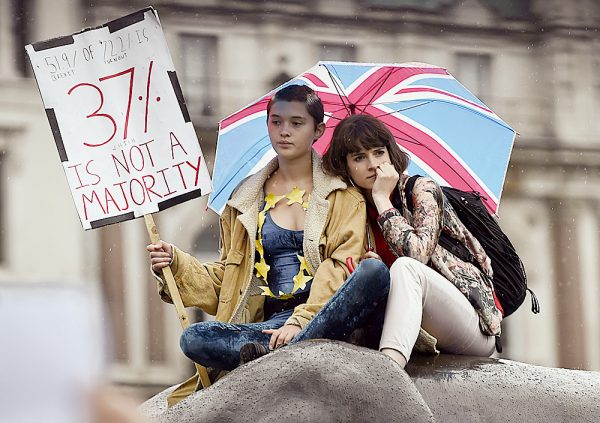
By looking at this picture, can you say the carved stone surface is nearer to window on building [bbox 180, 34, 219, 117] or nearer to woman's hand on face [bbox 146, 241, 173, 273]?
woman's hand on face [bbox 146, 241, 173, 273]

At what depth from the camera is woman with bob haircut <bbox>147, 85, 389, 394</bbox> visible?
3.98 m

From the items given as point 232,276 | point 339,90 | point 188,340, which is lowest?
point 188,340

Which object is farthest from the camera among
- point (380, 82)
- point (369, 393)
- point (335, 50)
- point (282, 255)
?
point (335, 50)

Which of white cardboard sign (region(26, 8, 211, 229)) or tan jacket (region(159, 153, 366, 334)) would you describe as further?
white cardboard sign (region(26, 8, 211, 229))

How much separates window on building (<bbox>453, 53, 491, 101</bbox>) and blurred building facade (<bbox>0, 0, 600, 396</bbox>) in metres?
0.03

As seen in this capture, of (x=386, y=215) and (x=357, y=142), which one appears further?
(x=357, y=142)

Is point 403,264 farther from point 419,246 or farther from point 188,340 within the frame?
point 188,340

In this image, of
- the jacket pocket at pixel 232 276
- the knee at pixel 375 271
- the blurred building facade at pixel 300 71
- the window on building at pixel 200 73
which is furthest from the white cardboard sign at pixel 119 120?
the window on building at pixel 200 73

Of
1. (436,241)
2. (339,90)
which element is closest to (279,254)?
(436,241)

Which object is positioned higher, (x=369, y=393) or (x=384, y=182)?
(x=384, y=182)

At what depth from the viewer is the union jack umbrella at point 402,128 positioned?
5438 mm

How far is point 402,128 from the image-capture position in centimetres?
554

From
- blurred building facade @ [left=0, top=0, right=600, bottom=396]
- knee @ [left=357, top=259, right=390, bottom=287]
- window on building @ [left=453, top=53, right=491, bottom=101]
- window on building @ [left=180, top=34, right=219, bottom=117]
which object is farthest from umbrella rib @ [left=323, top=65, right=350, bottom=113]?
window on building @ [left=453, top=53, right=491, bottom=101]

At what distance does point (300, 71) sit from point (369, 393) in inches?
908
